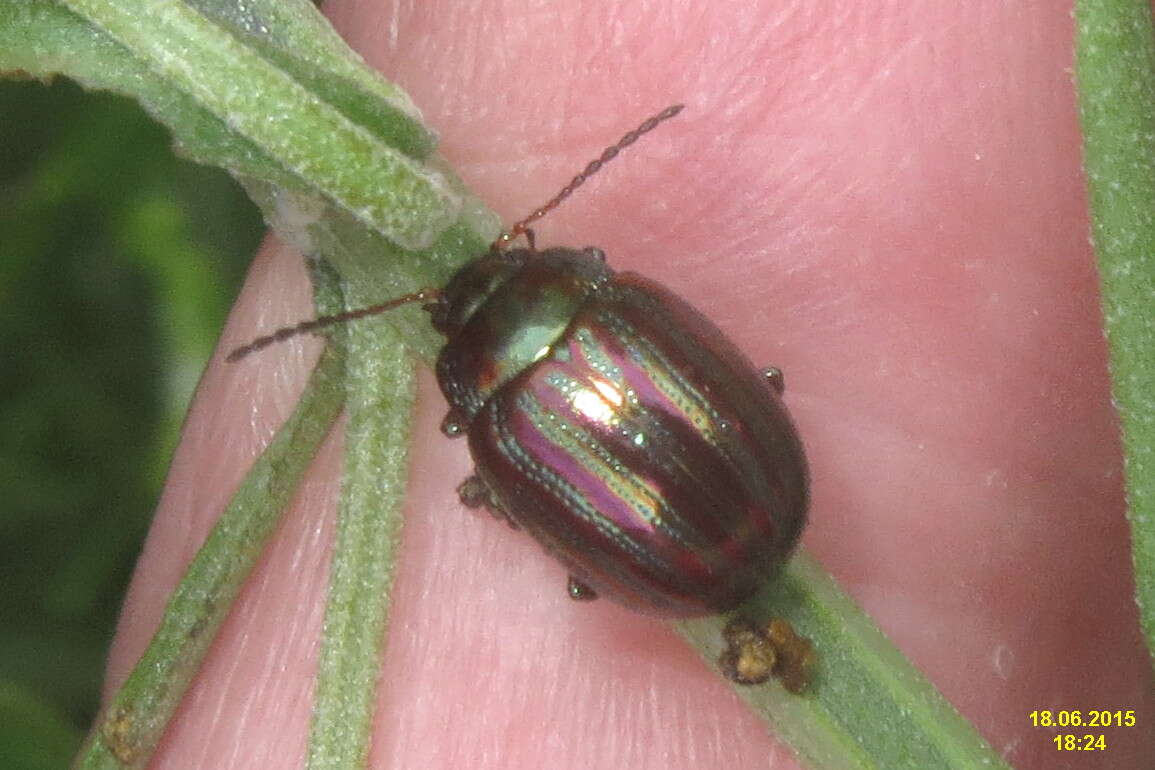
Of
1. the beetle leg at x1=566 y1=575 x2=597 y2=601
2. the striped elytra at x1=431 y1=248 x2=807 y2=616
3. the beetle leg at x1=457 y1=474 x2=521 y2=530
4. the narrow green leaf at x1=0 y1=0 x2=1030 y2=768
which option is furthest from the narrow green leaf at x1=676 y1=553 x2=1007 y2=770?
the beetle leg at x1=457 y1=474 x2=521 y2=530

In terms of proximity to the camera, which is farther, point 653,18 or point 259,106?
point 653,18

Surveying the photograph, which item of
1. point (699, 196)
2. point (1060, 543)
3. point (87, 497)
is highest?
point (699, 196)

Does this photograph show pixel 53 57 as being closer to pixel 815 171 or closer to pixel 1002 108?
pixel 815 171

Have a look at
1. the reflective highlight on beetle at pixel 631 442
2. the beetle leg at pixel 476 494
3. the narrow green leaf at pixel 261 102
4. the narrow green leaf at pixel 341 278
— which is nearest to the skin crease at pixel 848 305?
the beetle leg at pixel 476 494

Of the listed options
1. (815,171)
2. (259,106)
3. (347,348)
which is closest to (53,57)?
(259,106)

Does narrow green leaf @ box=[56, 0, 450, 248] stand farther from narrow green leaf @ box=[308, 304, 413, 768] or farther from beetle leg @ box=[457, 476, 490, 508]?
beetle leg @ box=[457, 476, 490, 508]

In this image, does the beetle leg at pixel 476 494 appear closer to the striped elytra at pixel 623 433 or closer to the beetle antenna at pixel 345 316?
the striped elytra at pixel 623 433
